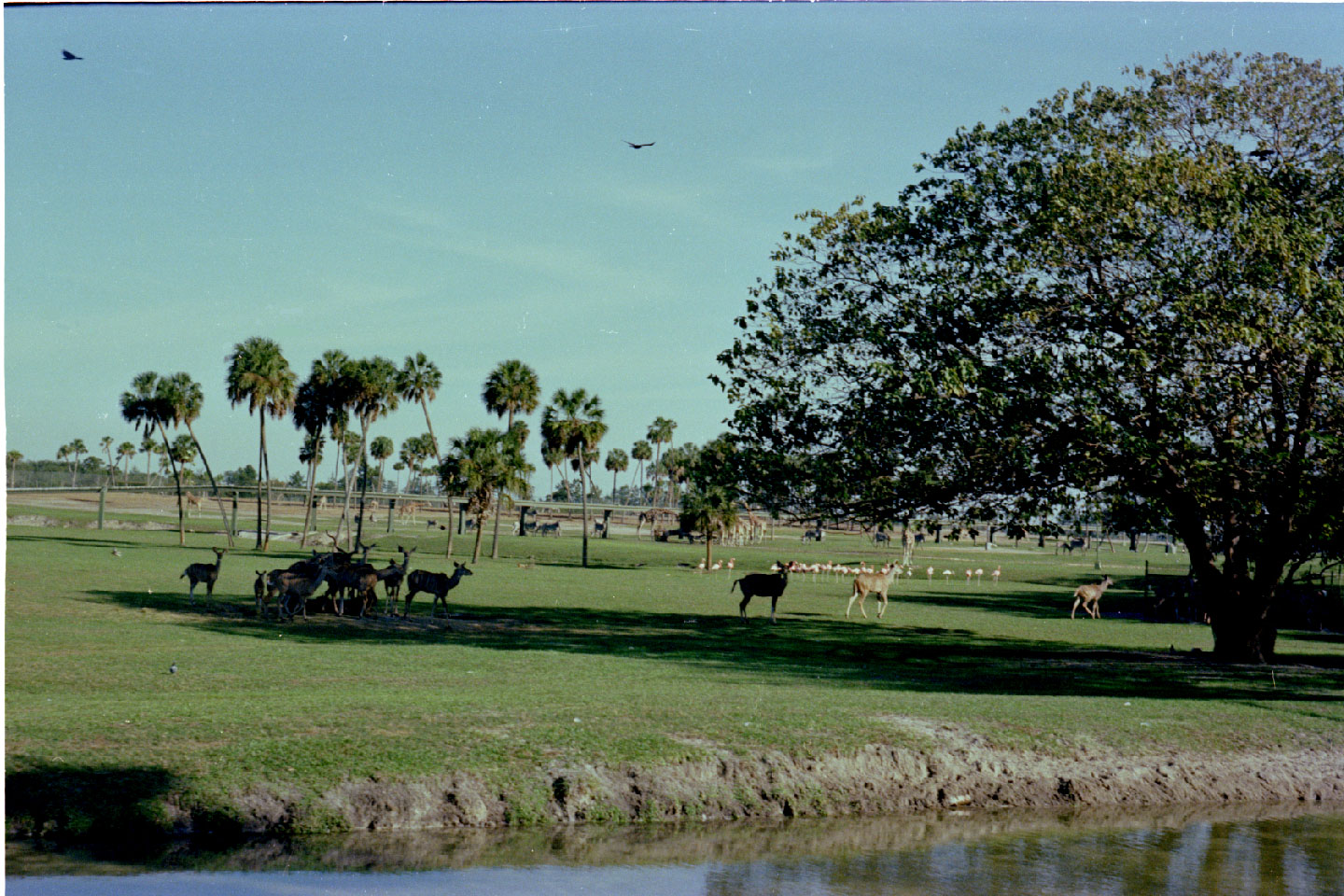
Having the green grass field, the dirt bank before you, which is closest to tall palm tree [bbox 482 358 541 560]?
the green grass field

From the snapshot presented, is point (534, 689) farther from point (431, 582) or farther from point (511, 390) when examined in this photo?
point (511, 390)

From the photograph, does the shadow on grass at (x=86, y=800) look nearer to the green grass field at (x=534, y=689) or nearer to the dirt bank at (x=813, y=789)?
the green grass field at (x=534, y=689)

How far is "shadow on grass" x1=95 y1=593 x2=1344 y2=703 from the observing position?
58.2ft

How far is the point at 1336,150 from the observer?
20.5m

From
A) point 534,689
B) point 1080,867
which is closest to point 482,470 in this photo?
point 534,689

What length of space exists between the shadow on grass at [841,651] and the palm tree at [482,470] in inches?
1282

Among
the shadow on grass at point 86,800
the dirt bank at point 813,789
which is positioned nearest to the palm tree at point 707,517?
the dirt bank at point 813,789

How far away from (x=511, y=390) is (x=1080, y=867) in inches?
2490

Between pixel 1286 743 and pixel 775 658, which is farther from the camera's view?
pixel 775 658

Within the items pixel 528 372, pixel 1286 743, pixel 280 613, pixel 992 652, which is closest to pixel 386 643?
pixel 280 613

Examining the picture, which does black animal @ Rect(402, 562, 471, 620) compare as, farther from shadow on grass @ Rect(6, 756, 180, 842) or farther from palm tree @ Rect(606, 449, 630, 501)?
palm tree @ Rect(606, 449, 630, 501)

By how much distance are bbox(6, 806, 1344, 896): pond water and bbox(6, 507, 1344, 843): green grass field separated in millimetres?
892

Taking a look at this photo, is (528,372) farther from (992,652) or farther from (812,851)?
(812,851)

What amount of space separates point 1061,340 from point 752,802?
1242 cm
